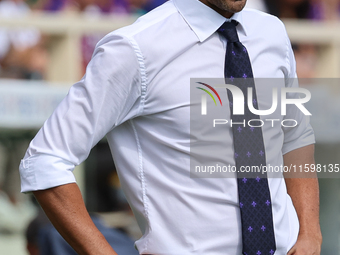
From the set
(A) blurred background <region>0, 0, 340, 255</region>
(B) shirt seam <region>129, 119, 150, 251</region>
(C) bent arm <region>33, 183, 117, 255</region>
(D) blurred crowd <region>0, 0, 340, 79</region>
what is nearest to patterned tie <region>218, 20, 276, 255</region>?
(B) shirt seam <region>129, 119, 150, 251</region>

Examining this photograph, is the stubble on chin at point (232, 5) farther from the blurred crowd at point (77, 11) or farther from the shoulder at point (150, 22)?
the blurred crowd at point (77, 11)

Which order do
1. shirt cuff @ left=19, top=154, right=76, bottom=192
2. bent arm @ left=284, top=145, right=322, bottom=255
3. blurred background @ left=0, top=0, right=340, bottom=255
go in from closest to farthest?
shirt cuff @ left=19, top=154, right=76, bottom=192 < bent arm @ left=284, top=145, right=322, bottom=255 < blurred background @ left=0, top=0, right=340, bottom=255

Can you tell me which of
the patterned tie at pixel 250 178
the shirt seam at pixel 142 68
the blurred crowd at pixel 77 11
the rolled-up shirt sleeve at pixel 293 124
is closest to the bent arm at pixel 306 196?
the rolled-up shirt sleeve at pixel 293 124

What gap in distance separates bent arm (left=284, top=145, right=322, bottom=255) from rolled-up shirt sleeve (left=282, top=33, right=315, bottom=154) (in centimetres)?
2

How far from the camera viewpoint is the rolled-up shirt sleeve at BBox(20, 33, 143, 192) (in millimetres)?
1658

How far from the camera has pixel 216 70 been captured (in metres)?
1.87

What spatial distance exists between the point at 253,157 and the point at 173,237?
1.12 ft

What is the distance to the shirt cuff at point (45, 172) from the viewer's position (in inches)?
64.7

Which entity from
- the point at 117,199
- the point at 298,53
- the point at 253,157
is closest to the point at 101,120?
the point at 253,157

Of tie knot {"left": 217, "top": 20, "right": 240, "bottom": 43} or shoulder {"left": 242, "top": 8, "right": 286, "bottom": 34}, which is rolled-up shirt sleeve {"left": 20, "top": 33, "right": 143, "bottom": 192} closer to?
tie knot {"left": 217, "top": 20, "right": 240, "bottom": 43}

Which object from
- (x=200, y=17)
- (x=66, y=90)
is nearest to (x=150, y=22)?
(x=200, y=17)

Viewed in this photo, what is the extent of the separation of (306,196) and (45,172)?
0.96 metres

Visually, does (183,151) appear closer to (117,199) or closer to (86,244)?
(86,244)

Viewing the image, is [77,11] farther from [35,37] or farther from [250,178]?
[250,178]
